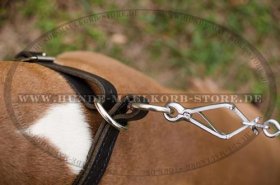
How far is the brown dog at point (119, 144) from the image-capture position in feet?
4.62

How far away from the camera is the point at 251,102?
275cm

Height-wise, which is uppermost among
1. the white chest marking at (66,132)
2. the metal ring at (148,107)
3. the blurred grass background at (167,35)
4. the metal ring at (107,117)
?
the blurred grass background at (167,35)

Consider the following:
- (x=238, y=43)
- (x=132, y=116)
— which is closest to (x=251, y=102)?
(x=238, y=43)

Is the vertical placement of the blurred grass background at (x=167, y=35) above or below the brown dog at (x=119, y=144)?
above

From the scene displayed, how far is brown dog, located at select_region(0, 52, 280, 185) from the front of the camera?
1409 mm

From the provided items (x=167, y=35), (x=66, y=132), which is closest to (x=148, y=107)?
(x=66, y=132)

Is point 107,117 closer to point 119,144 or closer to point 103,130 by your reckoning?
point 103,130

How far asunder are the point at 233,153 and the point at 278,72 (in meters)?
1.15

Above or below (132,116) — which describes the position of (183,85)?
above

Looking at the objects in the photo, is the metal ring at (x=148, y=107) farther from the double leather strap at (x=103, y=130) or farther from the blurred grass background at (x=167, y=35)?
the blurred grass background at (x=167, y=35)

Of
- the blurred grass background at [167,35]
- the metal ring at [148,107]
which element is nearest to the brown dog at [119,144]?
the metal ring at [148,107]

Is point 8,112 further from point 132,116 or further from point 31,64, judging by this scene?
point 132,116

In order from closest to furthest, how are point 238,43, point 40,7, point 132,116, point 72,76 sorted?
point 132,116, point 72,76, point 238,43, point 40,7

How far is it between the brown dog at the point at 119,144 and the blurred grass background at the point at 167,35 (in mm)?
647
